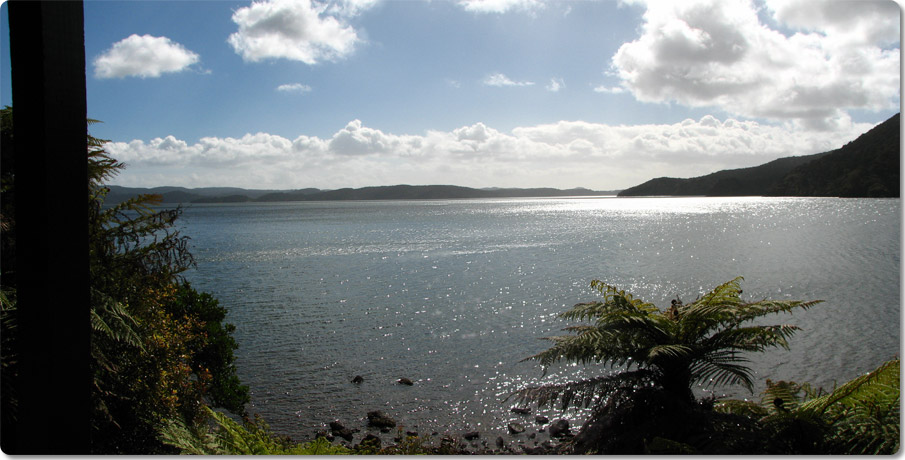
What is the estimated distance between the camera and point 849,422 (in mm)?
3178

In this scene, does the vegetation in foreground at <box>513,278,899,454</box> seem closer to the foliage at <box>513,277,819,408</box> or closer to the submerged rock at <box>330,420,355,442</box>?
the foliage at <box>513,277,819,408</box>

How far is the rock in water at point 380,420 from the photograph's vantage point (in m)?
10.0

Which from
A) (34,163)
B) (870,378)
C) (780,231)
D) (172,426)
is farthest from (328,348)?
(780,231)

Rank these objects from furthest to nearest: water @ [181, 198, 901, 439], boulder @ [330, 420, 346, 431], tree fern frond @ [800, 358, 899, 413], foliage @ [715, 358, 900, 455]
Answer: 1. water @ [181, 198, 901, 439]
2. boulder @ [330, 420, 346, 431]
3. tree fern frond @ [800, 358, 899, 413]
4. foliage @ [715, 358, 900, 455]

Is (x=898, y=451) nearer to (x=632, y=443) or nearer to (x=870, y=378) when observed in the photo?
(x=870, y=378)

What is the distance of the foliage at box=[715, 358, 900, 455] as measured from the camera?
3.13m

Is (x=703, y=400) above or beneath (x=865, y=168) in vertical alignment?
beneath

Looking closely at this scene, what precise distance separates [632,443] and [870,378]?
1533 millimetres

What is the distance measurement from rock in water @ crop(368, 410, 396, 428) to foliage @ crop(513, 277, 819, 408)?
6904 mm

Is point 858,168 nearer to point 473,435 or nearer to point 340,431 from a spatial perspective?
point 473,435

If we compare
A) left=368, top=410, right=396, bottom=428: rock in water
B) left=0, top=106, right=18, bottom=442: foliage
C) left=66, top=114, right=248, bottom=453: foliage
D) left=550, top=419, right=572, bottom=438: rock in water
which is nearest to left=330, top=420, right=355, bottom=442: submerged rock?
left=368, top=410, right=396, bottom=428: rock in water

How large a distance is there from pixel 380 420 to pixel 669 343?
25.2 ft

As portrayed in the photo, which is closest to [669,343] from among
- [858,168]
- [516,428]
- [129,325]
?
[129,325]

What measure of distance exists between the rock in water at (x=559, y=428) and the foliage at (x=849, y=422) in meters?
6.52
